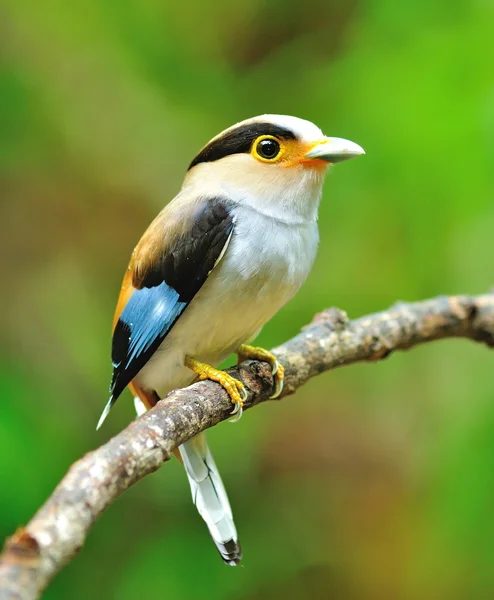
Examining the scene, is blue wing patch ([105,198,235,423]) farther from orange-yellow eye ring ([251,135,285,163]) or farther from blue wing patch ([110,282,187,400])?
orange-yellow eye ring ([251,135,285,163])

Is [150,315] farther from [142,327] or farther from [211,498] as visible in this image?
[211,498]

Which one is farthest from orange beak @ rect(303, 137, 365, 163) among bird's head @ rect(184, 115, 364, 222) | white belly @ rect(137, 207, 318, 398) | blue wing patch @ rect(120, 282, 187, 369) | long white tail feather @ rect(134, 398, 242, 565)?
long white tail feather @ rect(134, 398, 242, 565)

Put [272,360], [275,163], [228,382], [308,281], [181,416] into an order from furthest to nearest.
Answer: [308,281] → [272,360] → [275,163] → [228,382] → [181,416]

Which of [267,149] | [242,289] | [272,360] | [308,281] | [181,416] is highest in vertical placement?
[267,149]

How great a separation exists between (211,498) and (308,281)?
95 cm

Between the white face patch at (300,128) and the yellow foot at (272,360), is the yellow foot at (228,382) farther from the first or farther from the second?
Result: the white face patch at (300,128)

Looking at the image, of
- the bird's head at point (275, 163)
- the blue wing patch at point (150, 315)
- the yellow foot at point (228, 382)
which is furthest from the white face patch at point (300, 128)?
the yellow foot at point (228, 382)

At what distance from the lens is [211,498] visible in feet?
6.24

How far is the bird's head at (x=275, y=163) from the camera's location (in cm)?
172

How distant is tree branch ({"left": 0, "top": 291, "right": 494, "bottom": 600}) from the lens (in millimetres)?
920

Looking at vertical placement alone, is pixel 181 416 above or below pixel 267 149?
below

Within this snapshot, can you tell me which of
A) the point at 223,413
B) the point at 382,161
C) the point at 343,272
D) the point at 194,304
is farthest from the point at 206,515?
the point at 382,161

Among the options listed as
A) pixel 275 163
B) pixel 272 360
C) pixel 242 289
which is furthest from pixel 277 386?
pixel 275 163

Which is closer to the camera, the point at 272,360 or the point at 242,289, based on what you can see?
the point at 242,289
